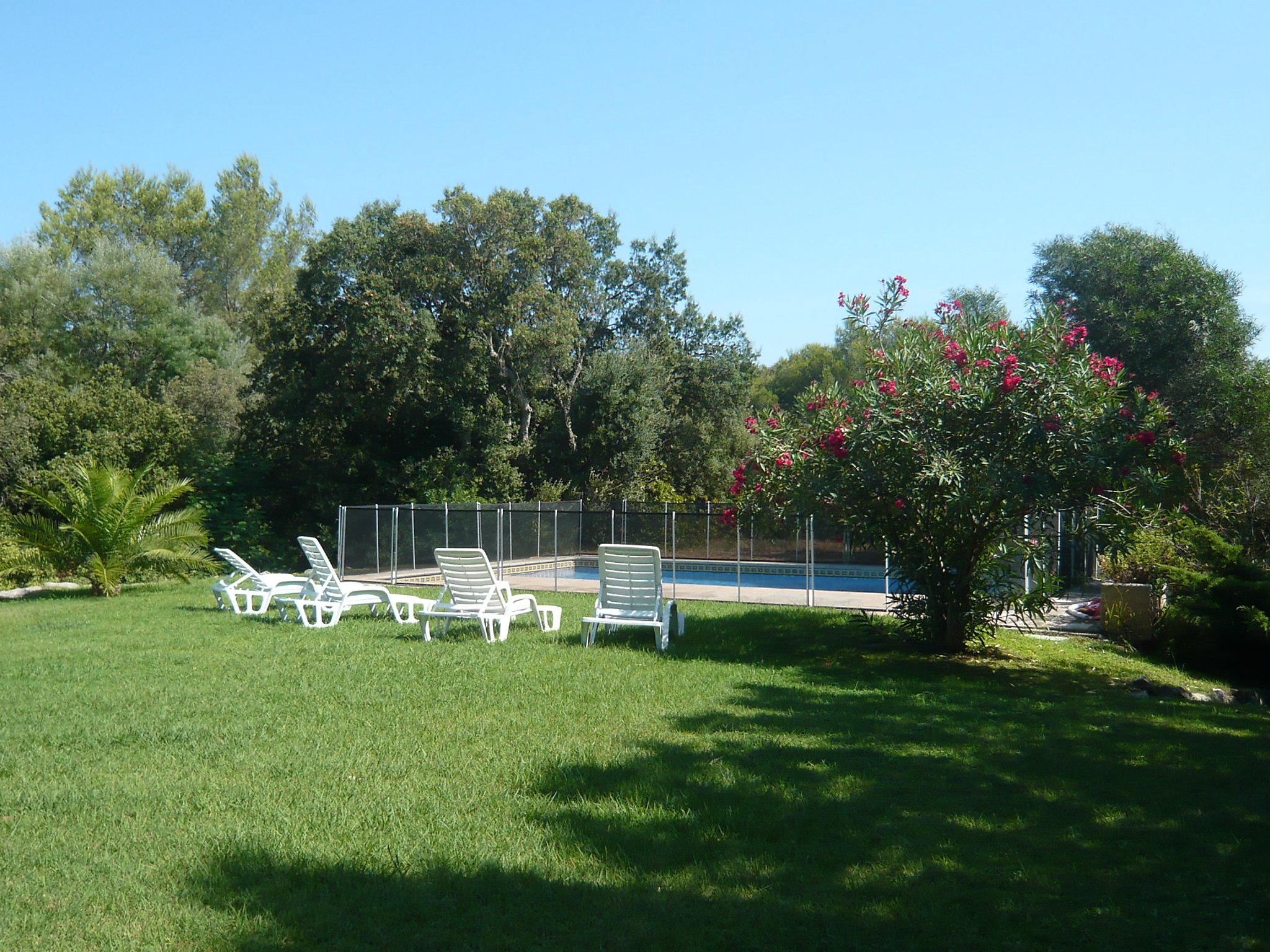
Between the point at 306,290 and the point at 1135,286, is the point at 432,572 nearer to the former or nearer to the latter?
the point at 306,290

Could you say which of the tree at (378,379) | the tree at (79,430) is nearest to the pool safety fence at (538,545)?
the tree at (378,379)

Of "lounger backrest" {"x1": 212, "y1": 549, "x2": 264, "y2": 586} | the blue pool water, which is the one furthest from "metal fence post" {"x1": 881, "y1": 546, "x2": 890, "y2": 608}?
"lounger backrest" {"x1": 212, "y1": 549, "x2": 264, "y2": 586}

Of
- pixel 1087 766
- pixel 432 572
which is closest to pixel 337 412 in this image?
pixel 432 572

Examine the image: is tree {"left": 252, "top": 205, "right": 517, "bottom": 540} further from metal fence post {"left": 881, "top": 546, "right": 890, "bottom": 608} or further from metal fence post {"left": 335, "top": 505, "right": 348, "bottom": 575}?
metal fence post {"left": 881, "top": 546, "right": 890, "bottom": 608}

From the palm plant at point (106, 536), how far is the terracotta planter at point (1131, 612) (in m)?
14.4

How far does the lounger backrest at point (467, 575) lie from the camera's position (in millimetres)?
11500

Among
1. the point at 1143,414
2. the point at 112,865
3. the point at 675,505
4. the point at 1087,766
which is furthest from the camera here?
the point at 675,505

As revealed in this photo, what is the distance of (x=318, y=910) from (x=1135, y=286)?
81.3 ft

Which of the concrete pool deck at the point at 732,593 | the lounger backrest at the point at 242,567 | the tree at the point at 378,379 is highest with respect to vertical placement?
the tree at the point at 378,379

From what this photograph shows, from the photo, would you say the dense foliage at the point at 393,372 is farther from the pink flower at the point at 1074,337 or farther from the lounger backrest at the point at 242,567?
the pink flower at the point at 1074,337

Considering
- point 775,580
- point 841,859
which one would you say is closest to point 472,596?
point 841,859

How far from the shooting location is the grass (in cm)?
375

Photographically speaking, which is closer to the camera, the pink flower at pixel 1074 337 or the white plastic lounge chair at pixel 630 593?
the pink flower at pixel 1074 337

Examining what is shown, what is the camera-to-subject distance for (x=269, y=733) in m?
6.62
